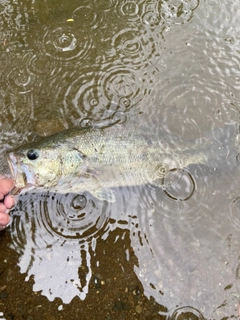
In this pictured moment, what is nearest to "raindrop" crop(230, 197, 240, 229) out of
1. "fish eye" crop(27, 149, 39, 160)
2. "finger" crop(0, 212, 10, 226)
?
"fish eye" crop(27, 149, 39, 160)

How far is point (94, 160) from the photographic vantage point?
154 inches

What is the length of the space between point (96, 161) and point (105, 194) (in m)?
0.44

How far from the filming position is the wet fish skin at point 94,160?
148 inches

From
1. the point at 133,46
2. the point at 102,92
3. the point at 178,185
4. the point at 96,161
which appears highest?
the point at 133,46

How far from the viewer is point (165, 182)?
4191 millimetres

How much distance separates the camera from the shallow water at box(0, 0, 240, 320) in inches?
150

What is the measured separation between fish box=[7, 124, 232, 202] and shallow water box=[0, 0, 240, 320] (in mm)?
139

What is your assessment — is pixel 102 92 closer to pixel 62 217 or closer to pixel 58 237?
pixel 62 217

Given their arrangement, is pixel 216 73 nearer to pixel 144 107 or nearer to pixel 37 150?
pixel 144 107

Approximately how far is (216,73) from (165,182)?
1.84 meters

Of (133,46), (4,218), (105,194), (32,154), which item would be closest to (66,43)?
(133,46)

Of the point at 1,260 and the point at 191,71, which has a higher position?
the point at 191,71

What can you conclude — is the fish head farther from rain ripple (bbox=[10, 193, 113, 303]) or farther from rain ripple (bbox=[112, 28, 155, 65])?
rain ripple (bbox=[112, 28, 155, 65])

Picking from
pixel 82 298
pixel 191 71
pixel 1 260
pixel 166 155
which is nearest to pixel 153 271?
pixel 82 298
